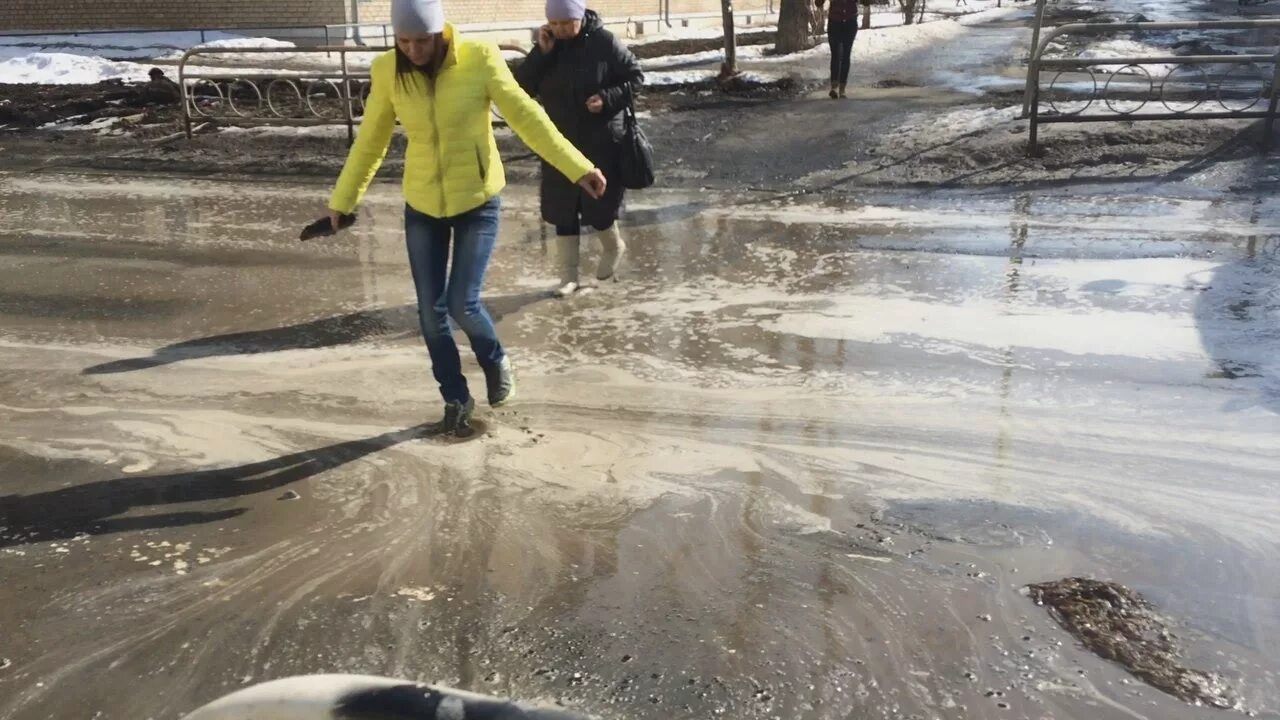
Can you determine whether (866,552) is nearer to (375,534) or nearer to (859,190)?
(375,534)

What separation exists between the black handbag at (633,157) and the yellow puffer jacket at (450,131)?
2.02 meters

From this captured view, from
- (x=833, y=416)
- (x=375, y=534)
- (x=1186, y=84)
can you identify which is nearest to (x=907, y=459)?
(x=833, y=416)

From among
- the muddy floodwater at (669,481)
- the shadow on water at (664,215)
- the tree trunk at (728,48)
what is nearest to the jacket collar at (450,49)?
the muddy floodwater at (669,481)

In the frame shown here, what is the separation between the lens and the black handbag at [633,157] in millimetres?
6516

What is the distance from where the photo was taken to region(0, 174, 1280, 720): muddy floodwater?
3064mm

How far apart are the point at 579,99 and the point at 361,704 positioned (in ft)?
16.0

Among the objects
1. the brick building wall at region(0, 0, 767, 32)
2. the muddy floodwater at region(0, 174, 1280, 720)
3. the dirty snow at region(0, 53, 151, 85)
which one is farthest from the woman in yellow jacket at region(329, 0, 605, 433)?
the brick building wall at region(0, 0, 767, 32)

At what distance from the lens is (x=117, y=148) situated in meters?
12.4

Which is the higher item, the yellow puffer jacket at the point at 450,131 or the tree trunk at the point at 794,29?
the tree trunk at the point at 794,29

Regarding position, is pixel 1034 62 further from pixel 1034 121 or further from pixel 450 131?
pixel 450 131

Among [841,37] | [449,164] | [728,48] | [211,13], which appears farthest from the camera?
[211,13]

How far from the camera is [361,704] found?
2027 mm

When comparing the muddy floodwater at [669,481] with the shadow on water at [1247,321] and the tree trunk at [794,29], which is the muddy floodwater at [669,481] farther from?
the tree trunk at [794,29]

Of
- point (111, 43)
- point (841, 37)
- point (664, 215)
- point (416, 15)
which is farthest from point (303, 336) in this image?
point (111, 43)
